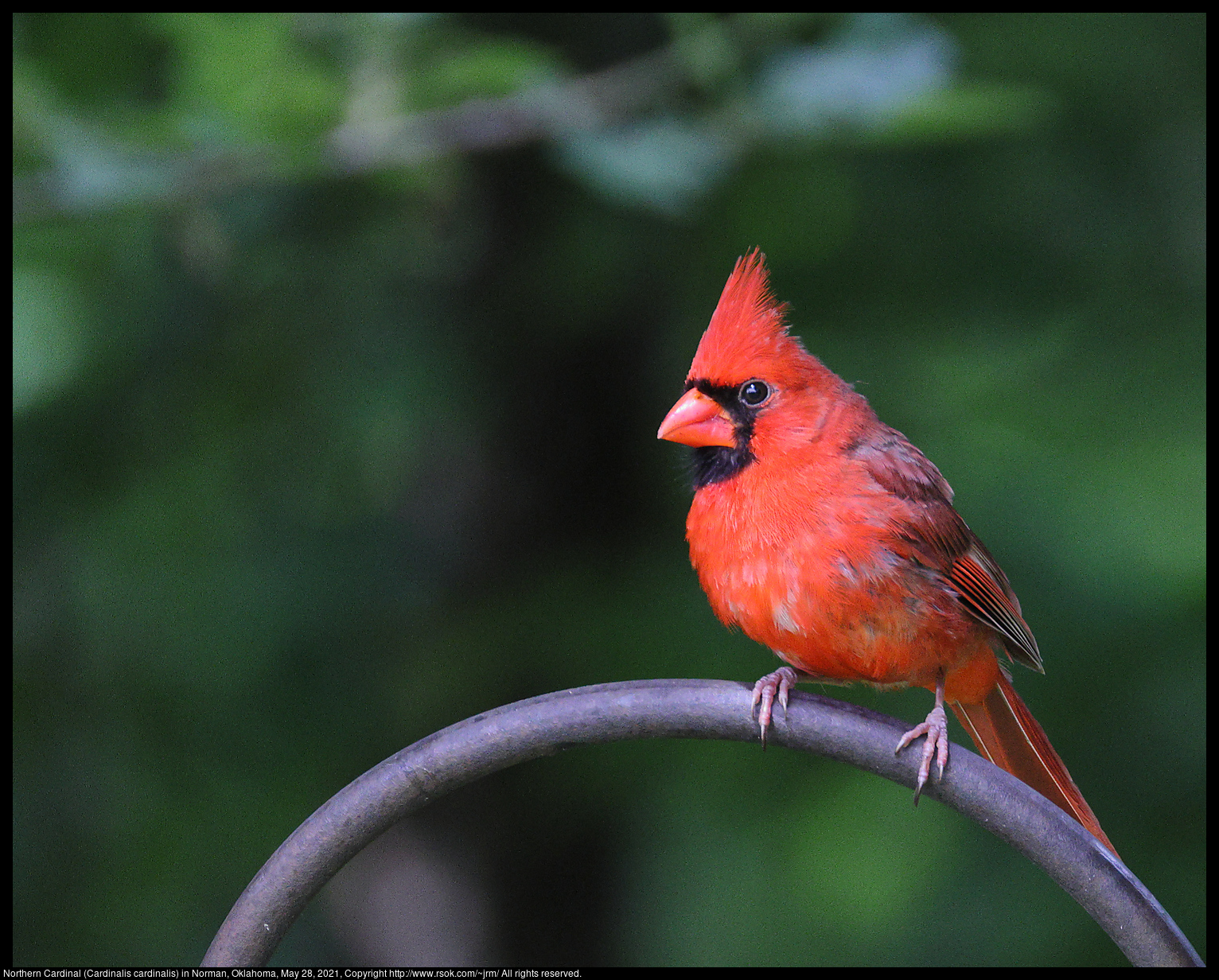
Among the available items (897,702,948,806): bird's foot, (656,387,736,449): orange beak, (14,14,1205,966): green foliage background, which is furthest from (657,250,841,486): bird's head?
(14,14,1205,966): green foliage background

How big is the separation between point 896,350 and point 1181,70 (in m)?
1.09

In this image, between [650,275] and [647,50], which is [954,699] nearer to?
[650,275]

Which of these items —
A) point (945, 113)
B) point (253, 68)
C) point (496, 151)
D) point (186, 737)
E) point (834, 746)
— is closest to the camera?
point (834, 746)

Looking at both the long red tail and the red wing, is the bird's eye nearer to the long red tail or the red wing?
the red wing

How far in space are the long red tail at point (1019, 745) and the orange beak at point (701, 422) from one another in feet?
2.20

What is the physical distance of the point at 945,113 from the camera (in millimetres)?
2289

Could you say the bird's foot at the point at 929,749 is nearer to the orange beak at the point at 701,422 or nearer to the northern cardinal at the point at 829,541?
the northern cardinal at the point at 829,541

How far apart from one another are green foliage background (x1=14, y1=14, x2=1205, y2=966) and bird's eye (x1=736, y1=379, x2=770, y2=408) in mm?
750

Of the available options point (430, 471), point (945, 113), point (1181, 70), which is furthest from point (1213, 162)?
point (430, 471)

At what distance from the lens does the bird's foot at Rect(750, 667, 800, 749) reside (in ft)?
→ 4.99

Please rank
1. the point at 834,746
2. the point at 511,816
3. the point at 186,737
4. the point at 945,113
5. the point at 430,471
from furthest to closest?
the point at 430,471
the point at 511,816
the point at 186,737
the point at 945,113
the point at 834,746

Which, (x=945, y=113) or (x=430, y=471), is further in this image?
(x=430, y=471)

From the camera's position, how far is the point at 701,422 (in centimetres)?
198

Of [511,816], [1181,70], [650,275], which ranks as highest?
[650,275]
